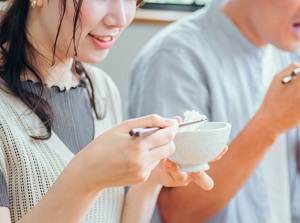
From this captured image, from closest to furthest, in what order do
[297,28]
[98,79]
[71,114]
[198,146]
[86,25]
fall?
1. [198,146]
2. [86,25]
3. [71,114]
4. [98,79]
5. [297,28]

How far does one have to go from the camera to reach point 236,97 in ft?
5.75

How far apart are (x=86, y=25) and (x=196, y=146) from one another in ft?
1.06

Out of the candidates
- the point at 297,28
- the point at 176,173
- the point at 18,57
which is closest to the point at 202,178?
the point at 176,173

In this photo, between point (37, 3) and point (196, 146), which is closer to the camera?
point (196, 146)

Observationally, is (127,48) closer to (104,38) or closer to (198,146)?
(104,38)

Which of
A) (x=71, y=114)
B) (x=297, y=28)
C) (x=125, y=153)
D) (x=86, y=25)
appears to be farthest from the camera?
(x=297, y=28)

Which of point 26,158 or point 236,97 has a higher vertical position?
point 26,158

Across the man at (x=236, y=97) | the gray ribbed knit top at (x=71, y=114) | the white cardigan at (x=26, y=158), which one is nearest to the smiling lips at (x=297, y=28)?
the man at (x=236, y=97)

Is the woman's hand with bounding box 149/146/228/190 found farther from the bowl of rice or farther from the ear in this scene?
the ear

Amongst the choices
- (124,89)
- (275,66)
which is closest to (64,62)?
(275,66)

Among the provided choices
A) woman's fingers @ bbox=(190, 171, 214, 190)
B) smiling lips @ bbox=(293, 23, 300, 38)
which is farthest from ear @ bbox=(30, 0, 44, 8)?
smiling lips @ bbox=(293, 23, 300, 38)

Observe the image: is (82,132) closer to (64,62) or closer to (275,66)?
(64,62)

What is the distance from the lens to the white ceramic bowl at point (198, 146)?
1077 millimetres

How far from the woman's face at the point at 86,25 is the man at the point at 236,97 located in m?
0.41
